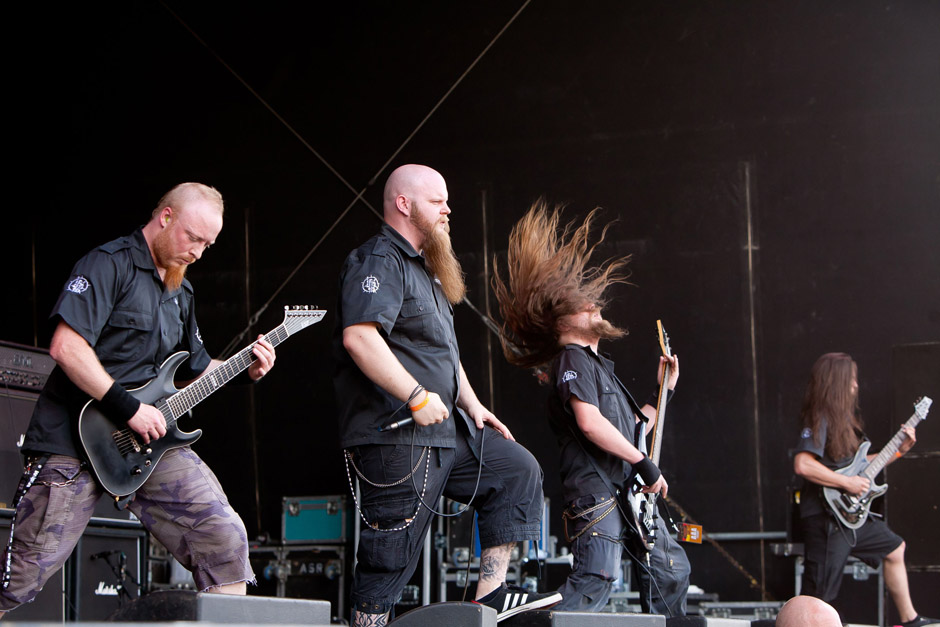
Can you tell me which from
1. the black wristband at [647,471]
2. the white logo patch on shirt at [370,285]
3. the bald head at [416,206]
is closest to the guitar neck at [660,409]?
the black wristband at [647,471]

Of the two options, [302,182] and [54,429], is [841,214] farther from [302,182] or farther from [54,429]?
[54,429]

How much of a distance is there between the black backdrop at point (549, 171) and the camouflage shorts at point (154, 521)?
A: 3.77 m

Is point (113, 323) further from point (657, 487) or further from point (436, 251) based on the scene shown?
point (657, 487)

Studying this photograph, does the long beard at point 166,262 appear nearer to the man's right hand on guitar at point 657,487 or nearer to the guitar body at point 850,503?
the man's right hand on guitar at point 657,487

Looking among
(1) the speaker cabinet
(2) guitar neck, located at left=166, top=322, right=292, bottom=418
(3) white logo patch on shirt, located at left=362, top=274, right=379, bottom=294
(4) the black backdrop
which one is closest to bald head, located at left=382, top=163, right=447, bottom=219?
(3) white logo patch on shirt, located at left=362, top=274, right=379, bottom=294

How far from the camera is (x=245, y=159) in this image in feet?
27.1

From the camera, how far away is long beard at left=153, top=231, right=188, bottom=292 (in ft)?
→ 13.1

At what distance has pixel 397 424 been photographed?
12.0 feet

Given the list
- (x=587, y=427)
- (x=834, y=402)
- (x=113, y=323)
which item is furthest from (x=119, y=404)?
(x=834, y=402)

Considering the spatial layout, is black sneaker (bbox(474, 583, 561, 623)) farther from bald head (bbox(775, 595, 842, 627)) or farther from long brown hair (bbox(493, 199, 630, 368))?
long brown hair (bbox(493, 199, 630, 368))

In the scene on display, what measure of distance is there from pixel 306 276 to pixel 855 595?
14.9 ft

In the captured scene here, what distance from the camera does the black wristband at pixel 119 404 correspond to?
365cm

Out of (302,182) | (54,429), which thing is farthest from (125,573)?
(302,182)

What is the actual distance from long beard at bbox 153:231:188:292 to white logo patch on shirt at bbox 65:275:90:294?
337mm
